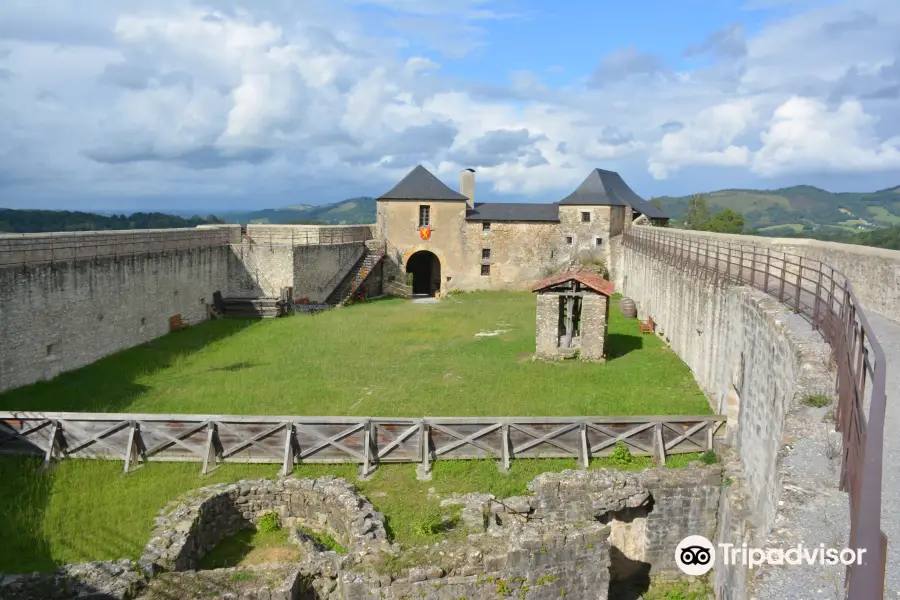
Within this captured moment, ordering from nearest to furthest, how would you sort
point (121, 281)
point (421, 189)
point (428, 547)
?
1. point (428, 547)
2. point (121, 281)
3. point (421, 189)

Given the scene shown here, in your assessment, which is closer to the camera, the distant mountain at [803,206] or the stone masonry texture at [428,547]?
the stone masonry texture at [428,547]

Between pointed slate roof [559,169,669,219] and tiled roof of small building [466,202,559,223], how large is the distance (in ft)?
3.61

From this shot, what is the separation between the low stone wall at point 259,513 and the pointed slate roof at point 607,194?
27487mm

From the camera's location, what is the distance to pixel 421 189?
35062mm

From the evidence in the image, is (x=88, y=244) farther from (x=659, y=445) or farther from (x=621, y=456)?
(x=659, y=445)

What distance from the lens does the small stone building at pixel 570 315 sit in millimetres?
18375

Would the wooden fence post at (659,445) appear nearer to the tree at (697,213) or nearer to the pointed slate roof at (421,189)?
the pointed slate roof at (421,189)

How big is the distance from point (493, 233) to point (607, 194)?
A: 659 cm

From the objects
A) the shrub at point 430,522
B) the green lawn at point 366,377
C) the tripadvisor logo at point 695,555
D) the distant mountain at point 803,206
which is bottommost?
the tripadvisor logo at point 695,555

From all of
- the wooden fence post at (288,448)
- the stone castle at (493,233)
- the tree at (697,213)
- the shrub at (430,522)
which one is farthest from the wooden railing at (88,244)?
the tree at (697,213)

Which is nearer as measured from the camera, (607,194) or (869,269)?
(869,269)

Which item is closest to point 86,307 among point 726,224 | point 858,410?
point 858,410

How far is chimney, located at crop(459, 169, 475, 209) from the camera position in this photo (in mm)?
36062

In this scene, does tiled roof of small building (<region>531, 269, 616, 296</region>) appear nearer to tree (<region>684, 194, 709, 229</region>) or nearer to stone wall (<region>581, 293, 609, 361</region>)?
stone wall (<region>581, 293, 609, 361</region>)
